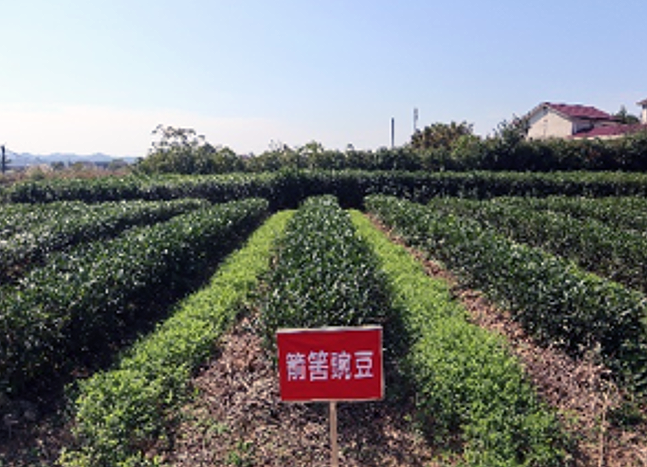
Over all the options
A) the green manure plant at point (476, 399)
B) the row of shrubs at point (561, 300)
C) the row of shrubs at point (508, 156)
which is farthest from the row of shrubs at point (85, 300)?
the row of shrubs at point (508, 156)

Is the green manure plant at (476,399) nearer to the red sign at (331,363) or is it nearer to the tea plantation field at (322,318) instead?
the tea plantation field at (322,318)

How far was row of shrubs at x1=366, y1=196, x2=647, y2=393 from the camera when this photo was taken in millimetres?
5637

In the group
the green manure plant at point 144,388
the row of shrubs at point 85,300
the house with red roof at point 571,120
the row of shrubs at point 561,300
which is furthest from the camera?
the house with red roof at point 571,120

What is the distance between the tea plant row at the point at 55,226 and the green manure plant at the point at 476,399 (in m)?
8.31

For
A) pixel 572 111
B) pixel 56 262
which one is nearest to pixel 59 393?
pixel 56 262

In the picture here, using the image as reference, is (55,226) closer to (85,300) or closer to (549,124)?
(85,300)

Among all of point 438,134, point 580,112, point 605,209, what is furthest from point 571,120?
point 605,209

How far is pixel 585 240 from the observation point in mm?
10406

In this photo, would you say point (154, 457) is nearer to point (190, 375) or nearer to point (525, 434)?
point (190, 375)

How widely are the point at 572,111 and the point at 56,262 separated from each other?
1904 inches

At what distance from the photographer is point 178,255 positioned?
31.2 ft

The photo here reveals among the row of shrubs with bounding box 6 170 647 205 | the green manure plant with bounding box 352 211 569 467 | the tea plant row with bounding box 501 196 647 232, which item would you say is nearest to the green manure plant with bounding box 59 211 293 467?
the green manure plant with bounding box 352 211 569 467

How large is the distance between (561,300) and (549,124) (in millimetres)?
47888

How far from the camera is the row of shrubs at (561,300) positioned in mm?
5637
